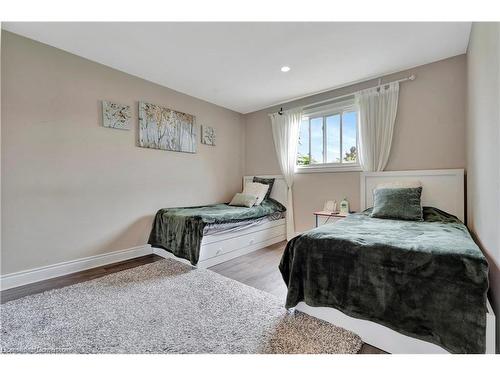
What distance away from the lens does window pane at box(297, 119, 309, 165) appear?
3895 millimetres

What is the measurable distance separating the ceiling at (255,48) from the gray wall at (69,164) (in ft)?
→ 0.87

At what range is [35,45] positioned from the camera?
231cm

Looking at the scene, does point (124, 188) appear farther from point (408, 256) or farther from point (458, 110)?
point (458, 110)

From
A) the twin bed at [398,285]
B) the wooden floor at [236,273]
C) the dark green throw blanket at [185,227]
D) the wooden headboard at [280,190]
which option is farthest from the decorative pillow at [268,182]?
the twin bed at [398,285]

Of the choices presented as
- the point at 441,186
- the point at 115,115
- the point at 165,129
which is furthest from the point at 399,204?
the point at 115,115

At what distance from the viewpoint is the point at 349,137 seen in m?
3.44

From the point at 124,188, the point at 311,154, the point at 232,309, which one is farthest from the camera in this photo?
the point at 311,154

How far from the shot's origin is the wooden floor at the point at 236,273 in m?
2.12

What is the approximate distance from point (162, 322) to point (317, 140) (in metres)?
3.25

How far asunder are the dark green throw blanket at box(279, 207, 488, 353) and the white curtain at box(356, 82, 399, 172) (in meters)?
1.47

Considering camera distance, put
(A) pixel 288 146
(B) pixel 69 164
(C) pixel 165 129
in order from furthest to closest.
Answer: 1. (A) pixel 288 146
2. (C) pixel 165 129
3. (B) pixel 69 164

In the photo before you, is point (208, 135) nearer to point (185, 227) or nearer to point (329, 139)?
point (185, 227)

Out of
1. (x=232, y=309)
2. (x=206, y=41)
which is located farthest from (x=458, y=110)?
(x=232, y=309)

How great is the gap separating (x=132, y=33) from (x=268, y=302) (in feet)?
8.94
